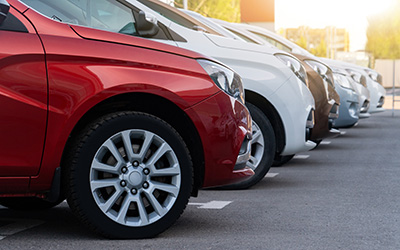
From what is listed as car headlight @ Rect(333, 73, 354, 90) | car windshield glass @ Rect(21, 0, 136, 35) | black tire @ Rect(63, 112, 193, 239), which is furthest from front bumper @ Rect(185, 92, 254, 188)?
car headlight @ Rect(333, 73, 354, 90)

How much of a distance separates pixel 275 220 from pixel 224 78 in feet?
3.53

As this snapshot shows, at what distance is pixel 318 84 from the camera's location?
9.01 meters

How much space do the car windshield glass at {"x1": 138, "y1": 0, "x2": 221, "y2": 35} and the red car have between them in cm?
284

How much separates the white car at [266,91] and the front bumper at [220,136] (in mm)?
2256

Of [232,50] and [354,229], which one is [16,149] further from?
[232,50]

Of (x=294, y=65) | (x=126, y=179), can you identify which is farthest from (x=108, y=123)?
(x=294, y=65)

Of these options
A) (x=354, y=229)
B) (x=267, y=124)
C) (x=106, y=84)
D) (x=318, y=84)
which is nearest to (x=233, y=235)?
(x=354, y=229)

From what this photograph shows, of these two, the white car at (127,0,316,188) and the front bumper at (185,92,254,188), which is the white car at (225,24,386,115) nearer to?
the white car at (127,0,316,188)

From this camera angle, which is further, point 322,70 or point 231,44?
point 322,70

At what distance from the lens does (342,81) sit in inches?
520

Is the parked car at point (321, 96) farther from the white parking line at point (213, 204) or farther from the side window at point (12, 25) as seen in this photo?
the side window at point (12, 25)

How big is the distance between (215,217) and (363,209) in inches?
44.9

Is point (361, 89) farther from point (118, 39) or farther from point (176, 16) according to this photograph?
point (118, 39)

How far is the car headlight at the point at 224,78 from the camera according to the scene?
5.10 meters
